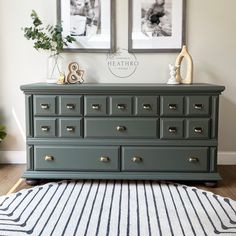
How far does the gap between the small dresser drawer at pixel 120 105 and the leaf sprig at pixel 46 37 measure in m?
0.88

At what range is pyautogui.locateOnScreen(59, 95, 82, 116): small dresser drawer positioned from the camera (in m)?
3.07

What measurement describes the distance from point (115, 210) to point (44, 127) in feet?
3.35

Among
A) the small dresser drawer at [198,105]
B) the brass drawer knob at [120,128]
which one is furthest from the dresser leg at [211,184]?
the brass drawer knob at [120,128]

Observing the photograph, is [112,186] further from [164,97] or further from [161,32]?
[161,32]

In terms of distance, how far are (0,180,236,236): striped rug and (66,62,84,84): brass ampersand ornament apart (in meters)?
0.97

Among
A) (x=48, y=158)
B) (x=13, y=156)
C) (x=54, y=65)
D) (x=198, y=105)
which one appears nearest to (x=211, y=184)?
(x=198, y=105)

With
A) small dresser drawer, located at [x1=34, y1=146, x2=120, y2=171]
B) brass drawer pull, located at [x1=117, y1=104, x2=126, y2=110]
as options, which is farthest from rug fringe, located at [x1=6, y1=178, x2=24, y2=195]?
brass drawer pull, located at [x1=117, y1=104, x2=126, y2=110]

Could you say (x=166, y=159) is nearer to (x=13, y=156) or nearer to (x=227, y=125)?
(x=227, y=125)

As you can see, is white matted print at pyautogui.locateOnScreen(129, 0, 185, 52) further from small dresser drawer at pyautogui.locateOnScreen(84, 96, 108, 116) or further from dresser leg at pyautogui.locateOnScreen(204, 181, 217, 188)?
dresser leg at pyautogui.locateOnScreen(204, 181, 217, 188)

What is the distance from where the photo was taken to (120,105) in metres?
3.06

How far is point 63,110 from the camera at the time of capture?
308 centimetres

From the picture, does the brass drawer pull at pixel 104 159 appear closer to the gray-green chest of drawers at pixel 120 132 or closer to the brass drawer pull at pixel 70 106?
the gray-green chest of drawers at pixel 120 132

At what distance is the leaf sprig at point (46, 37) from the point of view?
346cm

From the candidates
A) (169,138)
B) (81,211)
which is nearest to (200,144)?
(169,138)
